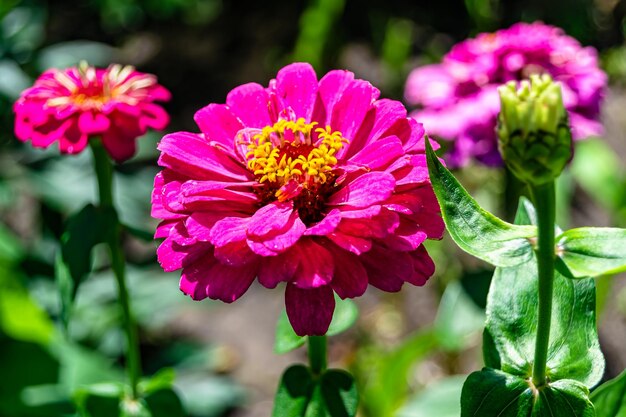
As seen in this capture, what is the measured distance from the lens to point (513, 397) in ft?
1.83

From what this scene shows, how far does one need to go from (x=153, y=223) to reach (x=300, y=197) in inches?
46.4

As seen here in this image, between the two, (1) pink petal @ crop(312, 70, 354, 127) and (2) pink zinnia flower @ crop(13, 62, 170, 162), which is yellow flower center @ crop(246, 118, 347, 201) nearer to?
(1) pink petal @ crop(312, 70, 354, 127)

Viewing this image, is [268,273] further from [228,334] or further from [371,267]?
[228,334]

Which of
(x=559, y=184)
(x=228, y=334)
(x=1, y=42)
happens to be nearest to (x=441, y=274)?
(x=559, y=184)

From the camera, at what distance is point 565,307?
61cm

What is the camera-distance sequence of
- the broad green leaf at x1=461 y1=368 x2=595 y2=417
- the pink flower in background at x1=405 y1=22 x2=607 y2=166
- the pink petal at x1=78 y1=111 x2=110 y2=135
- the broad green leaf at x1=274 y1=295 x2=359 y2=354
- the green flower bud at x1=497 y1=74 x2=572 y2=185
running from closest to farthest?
the green flower bud at x1=497 y1=74 x2=572 y2=185
the broad green leaf at x1=461 y1=368 x2=595 y2=417
the broad green leaf at x1=274 y1=295 x2=359 y2=354
the pink petal at x1=78 y1=111 x2=110 y2=135
the pink flower in background at x1=405 y1=22 x2=607 y2=166

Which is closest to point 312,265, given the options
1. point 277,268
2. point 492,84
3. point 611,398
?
point 277,268

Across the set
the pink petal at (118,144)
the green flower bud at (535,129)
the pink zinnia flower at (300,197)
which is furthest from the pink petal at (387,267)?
the pink petal at (118,144)

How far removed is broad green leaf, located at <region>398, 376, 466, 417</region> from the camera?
1.08 metres

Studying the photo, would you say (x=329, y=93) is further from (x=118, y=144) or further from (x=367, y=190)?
(x=118, y=144)

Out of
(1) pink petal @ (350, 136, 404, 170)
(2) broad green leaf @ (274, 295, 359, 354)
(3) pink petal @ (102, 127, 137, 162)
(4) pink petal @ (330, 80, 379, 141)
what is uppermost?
(3) pink petal @ (102, 127, 137, 162)

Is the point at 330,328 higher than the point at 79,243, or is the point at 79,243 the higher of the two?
the point at 79,243

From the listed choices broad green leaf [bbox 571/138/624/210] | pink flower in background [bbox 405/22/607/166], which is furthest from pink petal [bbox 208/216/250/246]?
broad green leaf [bbox 571/138/624/210]

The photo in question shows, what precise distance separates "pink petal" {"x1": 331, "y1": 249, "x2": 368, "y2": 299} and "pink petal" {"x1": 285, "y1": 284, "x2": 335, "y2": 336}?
1cm
